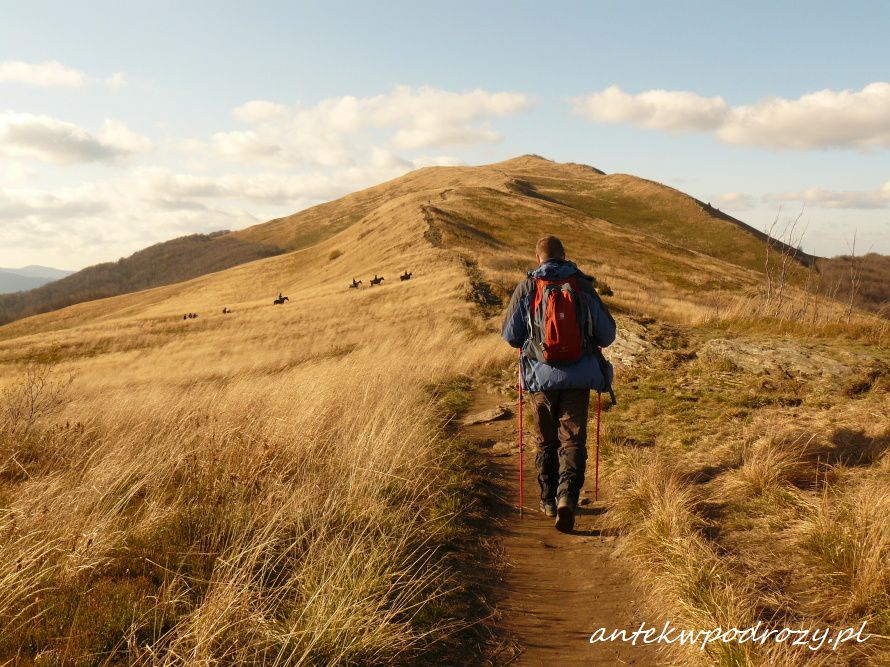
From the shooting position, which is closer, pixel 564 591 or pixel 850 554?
pixel 850 554

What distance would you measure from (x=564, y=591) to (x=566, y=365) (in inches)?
85.0

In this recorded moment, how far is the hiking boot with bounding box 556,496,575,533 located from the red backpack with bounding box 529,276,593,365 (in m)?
A: 1.42

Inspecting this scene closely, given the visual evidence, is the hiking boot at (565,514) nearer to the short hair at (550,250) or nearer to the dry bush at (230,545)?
the dry bush at (230,545)

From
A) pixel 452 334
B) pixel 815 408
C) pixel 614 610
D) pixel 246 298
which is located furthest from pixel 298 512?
pixel 246 298

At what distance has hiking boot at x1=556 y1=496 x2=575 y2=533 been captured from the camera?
17.4ft

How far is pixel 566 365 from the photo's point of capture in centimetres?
551

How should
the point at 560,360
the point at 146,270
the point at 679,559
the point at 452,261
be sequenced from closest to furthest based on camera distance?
1. the point at 679,559
2. the point at 560,360
3. the point at 452,261
4. the point at 146,270

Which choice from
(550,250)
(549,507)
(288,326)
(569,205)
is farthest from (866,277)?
(549,507)

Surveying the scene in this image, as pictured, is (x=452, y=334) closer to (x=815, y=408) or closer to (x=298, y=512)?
(x=815, y=408)

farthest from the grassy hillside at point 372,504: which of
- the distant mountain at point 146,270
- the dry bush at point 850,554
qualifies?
the distant mountain at point 146,270

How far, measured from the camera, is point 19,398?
23.1 ft

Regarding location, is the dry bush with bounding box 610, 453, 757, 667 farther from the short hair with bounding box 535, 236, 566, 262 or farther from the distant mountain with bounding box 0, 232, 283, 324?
the distant mountain with bounding box 0, 232, 283, 324

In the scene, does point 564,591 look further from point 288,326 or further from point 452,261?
point 452,261

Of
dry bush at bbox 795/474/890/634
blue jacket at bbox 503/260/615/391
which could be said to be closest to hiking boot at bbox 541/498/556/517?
blue jacket at bbox 503/260/615/391
